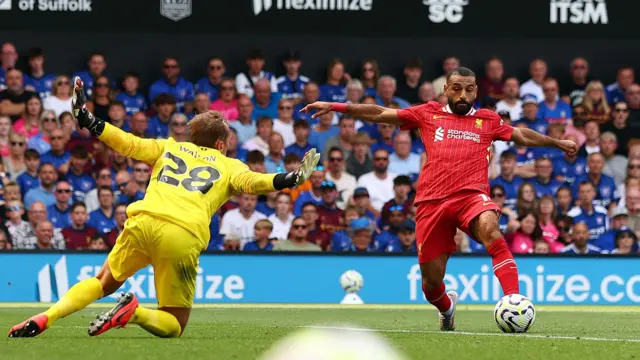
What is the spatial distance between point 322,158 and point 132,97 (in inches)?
113

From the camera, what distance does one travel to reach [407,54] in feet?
63.3

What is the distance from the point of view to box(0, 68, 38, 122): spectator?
16984mm

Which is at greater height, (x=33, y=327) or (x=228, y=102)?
(x=228, y=102)

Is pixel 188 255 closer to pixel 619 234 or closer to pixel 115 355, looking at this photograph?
pixel 115 355

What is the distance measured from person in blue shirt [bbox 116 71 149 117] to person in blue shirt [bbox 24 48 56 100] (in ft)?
3.24

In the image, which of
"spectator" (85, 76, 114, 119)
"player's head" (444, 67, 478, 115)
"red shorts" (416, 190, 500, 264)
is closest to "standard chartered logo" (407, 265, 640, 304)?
"spectator" (85, 76, 114, 119)

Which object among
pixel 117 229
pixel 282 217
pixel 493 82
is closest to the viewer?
pixel 117 229

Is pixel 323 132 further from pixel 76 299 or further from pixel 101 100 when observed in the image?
pixel 76 299

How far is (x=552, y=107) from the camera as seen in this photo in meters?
18.0

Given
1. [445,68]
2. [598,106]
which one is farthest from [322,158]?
[598,106]

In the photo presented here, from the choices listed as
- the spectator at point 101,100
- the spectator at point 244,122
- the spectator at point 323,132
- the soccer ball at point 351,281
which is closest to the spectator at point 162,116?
the spectator at point 101,100

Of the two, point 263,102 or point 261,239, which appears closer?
point 261,239

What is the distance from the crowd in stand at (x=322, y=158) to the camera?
15.8 meters

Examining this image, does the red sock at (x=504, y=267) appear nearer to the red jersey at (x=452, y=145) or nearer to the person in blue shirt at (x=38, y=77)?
the red jersey at (x=452, y=145)
